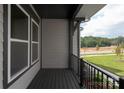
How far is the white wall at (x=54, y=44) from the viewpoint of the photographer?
7.78 metres

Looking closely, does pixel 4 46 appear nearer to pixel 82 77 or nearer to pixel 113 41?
pixel 82 77

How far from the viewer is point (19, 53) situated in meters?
4.14

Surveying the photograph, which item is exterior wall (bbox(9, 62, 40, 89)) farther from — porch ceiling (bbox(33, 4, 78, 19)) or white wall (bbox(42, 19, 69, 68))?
white wall (bbox(42, 19, 69, 68))

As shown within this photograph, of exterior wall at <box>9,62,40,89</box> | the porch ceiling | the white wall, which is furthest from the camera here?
the white wall

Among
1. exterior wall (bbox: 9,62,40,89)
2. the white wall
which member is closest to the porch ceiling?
the white wall

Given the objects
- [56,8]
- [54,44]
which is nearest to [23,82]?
[56,8]

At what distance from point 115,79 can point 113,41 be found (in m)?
4.59

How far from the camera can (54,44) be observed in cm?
780

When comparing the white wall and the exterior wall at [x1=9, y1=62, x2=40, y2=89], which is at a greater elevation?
the white wall

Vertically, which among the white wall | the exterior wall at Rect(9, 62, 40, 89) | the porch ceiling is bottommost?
the exterior wall at Rect(9, 62, 40, 89)

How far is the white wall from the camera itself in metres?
7.78

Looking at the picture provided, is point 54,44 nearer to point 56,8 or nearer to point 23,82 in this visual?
point 56,8
